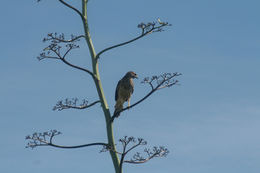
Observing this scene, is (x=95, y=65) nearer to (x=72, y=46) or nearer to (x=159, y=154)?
(x=72, y=46)

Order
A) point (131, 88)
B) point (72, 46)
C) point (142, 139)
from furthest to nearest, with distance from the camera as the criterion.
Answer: point (131, 88) → point (72, 46) → point (142, 139)

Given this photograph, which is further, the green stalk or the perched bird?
the perched bird

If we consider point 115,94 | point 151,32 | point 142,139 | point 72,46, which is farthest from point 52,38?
point 115,94

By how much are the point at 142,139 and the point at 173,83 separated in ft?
5.13

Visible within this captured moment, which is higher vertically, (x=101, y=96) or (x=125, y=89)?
(x=125, y=89)

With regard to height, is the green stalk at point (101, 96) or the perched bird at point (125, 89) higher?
the perched bird at point (125, 89)

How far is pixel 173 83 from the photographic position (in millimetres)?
11844

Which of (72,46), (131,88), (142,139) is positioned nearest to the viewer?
(142,139)

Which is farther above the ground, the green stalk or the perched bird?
the perched bird

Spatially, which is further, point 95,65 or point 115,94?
point 115,94

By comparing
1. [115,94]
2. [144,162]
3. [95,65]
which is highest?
[115,94]

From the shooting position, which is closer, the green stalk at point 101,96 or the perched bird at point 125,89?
Result: the green stalk at point 101,96

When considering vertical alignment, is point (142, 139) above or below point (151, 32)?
below

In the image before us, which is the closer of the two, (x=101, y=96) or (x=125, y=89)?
(x=101, y=96)
